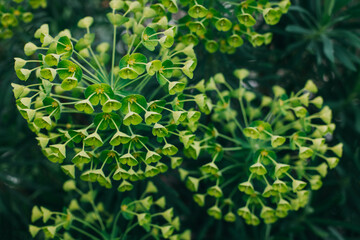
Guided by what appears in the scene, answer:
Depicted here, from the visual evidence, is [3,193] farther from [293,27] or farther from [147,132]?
[293,27]

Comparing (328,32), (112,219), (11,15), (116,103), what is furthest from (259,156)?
(11,15)

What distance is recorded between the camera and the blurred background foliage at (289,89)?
7.04 feet

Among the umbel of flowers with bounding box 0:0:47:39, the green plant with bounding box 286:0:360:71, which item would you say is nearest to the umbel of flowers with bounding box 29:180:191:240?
the umbel of flowers with bounding box 0:0:47:39

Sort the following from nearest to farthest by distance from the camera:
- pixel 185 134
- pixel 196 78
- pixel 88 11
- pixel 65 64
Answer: pixel 65 64 → pixel 185 134 → pixel 196 78 → pixel 88 11

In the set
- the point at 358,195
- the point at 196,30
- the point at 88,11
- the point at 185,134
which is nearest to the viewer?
the point at 185,134

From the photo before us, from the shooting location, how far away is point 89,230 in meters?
2.01

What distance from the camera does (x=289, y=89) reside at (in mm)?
2311

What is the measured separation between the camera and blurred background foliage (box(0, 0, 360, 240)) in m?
2.14

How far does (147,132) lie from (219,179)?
15.2 inches

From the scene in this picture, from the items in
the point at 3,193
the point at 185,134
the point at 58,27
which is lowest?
the point at 3,193

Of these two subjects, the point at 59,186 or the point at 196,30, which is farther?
the point at 59,186

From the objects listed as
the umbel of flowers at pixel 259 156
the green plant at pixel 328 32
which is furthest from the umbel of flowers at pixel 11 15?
the green plant at pixel 328 32

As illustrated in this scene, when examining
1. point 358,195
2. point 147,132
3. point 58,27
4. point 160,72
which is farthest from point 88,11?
point 358,195

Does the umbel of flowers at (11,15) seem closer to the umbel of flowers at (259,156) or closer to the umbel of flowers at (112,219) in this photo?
the umbel of flowers at (112,219)
